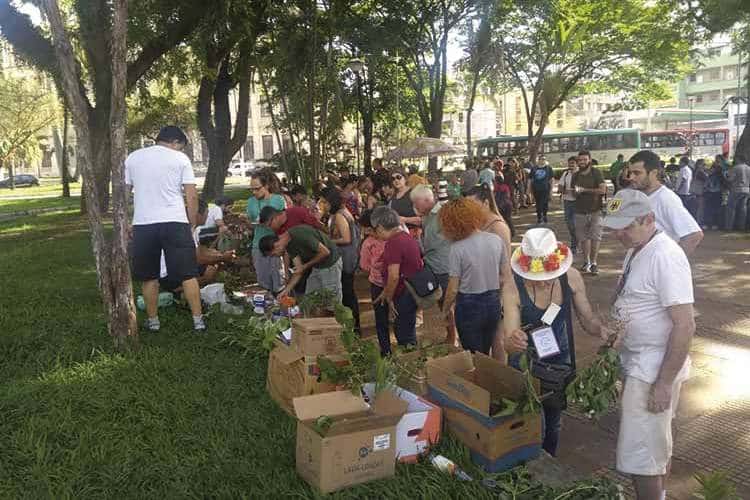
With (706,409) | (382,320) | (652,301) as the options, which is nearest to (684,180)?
(706,409)

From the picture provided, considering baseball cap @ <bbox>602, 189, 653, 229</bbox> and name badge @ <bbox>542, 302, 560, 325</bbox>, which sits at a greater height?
baseball cap @ <bbox>602, 189, 653, 229</bbox>

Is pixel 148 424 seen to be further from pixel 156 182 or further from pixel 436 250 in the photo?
pixel 436 250

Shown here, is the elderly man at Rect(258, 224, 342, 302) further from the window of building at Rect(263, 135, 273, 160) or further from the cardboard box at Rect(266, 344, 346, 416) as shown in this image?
the window of building at Rect(263, 135, 273, 160)

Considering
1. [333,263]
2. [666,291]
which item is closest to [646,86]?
[333,263]

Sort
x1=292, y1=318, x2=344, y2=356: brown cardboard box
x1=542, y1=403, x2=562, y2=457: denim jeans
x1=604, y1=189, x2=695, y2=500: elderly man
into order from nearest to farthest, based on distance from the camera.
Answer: x1=604, y1=189, x2=695, y2=500: elderly man, x1=542, y1=403, x2=562, y2=457: denim jeans, x1=292, y1=318, x2=344, y2=356: brown cardboard box

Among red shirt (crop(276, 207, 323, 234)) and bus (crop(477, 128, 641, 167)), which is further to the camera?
bus (crop(477, 128, 641, 167))

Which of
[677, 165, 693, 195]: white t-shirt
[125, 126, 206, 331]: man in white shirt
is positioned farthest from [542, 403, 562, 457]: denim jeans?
[677, 165, 693, 195]: white t-shirt

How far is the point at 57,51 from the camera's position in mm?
5109

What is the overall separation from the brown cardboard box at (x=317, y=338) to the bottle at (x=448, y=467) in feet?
3.70

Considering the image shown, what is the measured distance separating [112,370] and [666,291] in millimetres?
4116

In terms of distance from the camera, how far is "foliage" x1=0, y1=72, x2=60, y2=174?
1341 inches

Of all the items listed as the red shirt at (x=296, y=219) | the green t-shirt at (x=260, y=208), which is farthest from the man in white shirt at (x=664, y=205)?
the green t-shirt at (x=260, y=208)

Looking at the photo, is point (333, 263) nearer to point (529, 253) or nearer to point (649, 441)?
point (529, 253)

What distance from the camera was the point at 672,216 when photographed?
14.6ft
